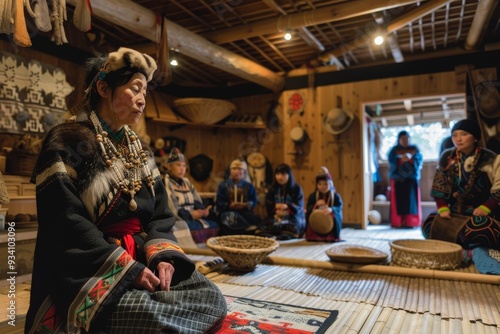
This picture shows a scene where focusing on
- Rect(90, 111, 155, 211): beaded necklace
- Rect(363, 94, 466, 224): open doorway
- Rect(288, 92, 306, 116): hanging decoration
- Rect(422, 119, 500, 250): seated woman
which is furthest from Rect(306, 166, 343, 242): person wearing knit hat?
Rect(90, 111, 155, 211): beaded necklace

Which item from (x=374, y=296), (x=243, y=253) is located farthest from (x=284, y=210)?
(x=374, y=296)

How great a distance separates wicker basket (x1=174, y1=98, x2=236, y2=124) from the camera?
598 centimetres

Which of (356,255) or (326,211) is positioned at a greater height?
(326,211)

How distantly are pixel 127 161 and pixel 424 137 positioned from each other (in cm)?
878

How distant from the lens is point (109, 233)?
1541 millimetres

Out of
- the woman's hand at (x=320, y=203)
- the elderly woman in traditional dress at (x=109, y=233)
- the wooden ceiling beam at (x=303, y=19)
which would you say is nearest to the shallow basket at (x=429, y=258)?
the woman's hand at (x=320, y=203)

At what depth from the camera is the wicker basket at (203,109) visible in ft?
19.6

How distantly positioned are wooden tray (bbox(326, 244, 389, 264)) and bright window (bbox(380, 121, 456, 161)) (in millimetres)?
5970

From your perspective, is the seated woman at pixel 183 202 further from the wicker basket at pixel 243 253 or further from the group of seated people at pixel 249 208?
the wicker basket at pixel 243 253

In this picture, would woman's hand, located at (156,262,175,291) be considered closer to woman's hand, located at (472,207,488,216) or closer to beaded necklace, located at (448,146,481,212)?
woman's hand, located at (472,207,488,216)

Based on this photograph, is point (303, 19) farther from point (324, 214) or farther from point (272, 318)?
point (272, 318)

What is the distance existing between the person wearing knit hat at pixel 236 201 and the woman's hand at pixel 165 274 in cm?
338

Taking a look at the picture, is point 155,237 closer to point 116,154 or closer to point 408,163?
point 116,154

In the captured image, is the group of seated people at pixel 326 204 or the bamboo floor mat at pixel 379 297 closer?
the bamboo floor mat at pixel 379 297
